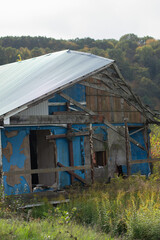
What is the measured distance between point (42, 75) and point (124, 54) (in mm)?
55475

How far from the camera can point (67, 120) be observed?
45.9 ft

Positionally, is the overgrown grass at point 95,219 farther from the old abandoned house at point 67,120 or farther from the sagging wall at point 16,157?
the sagging wall at point 16,157

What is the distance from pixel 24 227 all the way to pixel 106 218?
2.47 meters

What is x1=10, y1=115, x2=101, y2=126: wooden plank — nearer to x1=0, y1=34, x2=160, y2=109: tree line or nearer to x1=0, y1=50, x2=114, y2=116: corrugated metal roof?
x1=0, y1=50, x2=114, y2=116: corrugated metal roof

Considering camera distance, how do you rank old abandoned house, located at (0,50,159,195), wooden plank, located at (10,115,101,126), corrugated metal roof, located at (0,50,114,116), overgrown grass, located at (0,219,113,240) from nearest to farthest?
overgrown grass, located at (0,219,113,240), wooden plank, located at (10,115,101,126), corrugated metal roof, located at (0,50,114,116), old abandoned house, located at (0,50,159,195)

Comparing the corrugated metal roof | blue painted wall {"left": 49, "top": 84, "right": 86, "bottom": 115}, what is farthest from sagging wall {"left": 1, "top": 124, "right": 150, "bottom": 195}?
the corrugated metal roof

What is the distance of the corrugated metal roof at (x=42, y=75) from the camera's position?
13.9 meters

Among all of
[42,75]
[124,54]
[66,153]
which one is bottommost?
[66,153]

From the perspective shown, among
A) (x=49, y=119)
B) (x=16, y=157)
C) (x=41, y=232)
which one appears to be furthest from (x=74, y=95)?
(x=41, y=232)

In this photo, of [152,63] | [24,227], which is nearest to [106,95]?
[24,227]

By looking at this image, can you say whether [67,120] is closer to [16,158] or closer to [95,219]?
[16,158]

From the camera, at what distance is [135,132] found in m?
20.5

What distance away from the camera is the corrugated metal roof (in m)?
13.9

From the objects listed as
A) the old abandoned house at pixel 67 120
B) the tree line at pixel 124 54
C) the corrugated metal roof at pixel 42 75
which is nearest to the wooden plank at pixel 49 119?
the old abandoned house at pixel 67 120
